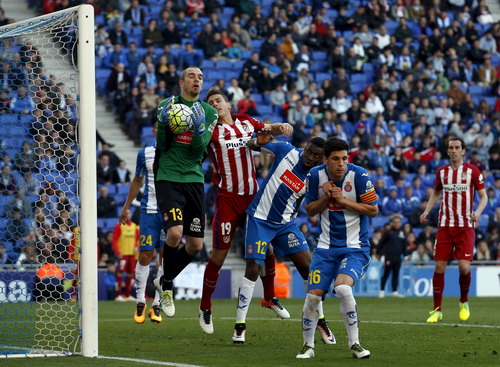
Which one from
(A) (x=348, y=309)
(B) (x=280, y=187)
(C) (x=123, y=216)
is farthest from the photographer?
(C) (x=123, y=216)

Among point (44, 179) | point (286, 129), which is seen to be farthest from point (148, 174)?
point (286, 129)

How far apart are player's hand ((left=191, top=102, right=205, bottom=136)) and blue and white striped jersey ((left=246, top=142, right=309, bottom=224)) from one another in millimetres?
821

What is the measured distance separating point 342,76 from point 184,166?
1749 centimetres

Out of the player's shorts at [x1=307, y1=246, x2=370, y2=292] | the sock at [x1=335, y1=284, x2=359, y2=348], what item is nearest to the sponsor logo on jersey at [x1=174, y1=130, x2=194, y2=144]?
the player's shorts at [x1=307, y1=246, x2=370, y2=292]

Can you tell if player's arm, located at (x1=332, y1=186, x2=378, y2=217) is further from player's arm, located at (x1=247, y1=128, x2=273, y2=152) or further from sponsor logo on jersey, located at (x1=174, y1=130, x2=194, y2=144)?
sponsor logo on jersey, located at (x1=174, y1=130, x2=194, y2=144)

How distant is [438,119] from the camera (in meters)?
27.4

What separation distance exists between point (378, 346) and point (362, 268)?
116 cm

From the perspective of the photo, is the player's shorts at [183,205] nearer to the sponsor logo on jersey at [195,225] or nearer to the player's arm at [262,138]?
the sponsor logo on jersey at [195,225]

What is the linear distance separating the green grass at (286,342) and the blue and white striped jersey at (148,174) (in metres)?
1.54

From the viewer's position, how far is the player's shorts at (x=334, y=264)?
27.8ft

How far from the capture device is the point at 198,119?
32.5 feet

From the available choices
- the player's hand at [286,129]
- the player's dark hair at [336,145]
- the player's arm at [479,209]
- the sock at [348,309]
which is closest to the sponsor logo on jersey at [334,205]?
the player's dark hair at [336,145]

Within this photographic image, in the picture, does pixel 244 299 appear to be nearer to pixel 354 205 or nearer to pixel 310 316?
pixel 310 316

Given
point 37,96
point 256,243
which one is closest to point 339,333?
point 256,243
